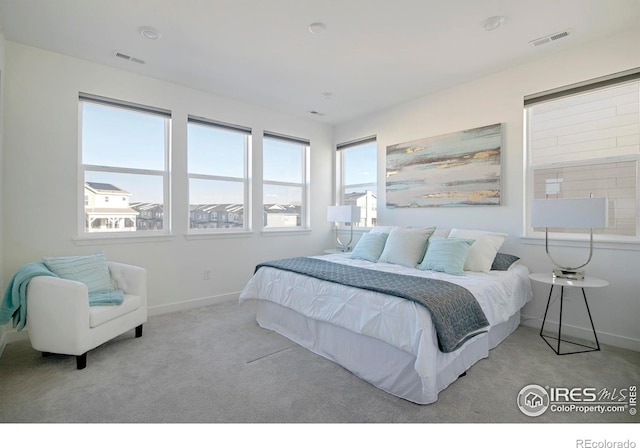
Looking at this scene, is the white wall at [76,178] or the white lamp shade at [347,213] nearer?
the white wall at [76,178]

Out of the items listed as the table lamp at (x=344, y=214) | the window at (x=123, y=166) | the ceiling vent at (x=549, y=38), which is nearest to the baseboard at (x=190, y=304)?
the window at (x=123, y=166)

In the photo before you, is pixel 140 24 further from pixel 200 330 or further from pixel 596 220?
pixel 596 220

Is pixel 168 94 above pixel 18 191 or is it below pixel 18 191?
above

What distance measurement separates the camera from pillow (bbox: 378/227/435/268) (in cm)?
323

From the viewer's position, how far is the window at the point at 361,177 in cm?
495

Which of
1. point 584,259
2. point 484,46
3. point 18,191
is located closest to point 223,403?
point 18,191

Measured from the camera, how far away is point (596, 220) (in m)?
2.47

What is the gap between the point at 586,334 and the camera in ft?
9.68

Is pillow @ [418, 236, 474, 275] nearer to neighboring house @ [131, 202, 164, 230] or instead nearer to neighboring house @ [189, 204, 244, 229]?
neighboring house @ [189, 204, 244, 229]

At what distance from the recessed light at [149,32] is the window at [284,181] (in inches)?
79.9

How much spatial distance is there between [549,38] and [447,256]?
213cm

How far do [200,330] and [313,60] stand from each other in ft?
9.68

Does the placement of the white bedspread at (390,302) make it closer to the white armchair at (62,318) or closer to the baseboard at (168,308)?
the baseboard at (168,308)

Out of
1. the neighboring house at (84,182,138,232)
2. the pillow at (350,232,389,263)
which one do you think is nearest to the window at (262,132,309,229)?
the pillow at (350,232,389,263)
